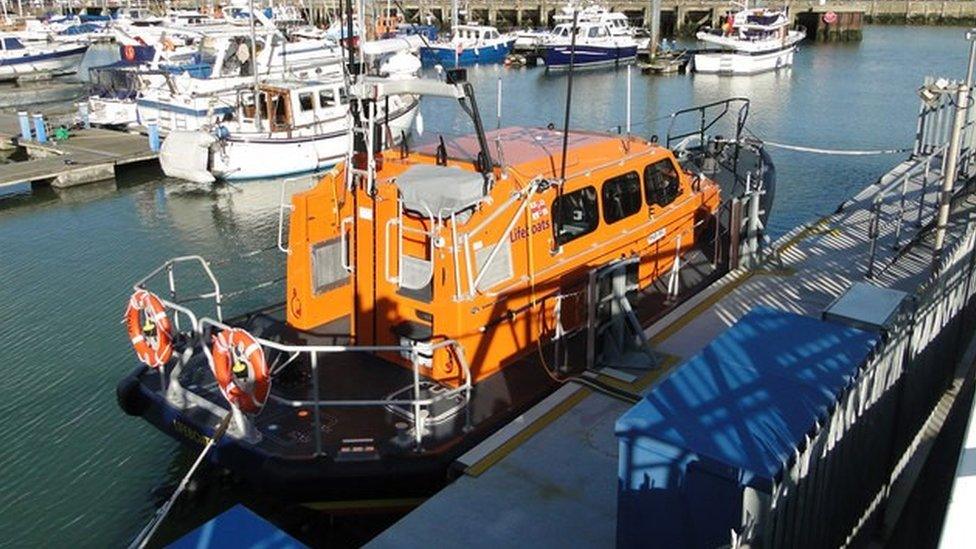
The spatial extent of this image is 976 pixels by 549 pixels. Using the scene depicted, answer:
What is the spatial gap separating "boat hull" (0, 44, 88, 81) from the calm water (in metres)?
23.6

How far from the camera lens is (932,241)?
42.4 ft

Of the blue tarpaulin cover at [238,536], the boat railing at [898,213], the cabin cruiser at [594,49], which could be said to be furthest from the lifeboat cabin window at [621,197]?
the cabin cruiser at [594,49]

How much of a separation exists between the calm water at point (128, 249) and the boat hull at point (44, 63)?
23.6 m

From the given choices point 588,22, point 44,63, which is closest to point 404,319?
point 44,63

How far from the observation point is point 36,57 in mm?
47938

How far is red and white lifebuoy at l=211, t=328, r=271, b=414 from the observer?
298 inches

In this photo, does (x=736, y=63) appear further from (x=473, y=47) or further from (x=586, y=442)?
(x=586, y=442)

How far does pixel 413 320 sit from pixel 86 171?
1975 cm

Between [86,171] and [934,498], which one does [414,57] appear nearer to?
[86,171]

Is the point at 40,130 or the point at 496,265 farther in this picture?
the point at 40,130

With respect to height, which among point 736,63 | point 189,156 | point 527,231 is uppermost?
point 736,63

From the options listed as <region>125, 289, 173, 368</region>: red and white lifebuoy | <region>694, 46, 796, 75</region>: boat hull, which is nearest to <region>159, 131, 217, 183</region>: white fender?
<region>125, 289, 173, 368</region>: red and white lifebuoy

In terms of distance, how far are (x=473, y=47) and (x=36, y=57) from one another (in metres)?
24.9

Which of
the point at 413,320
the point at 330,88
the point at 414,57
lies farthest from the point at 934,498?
the point at 414,57
